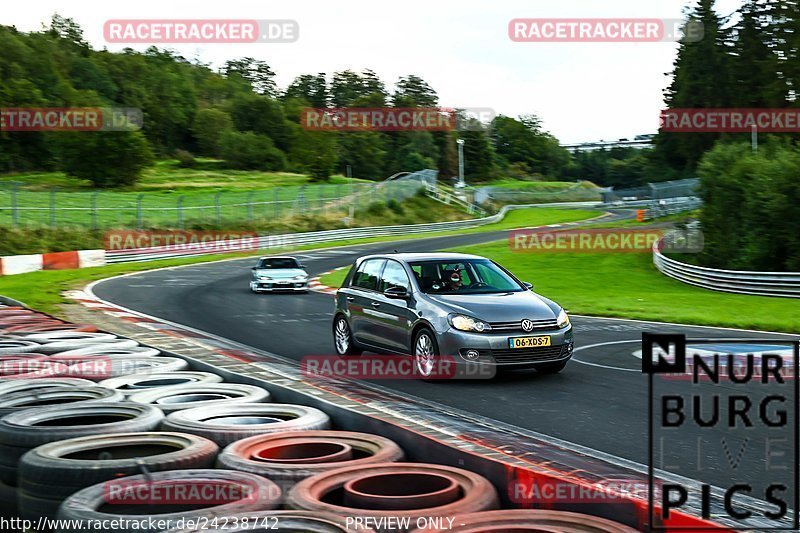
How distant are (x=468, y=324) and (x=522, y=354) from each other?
2.49ft

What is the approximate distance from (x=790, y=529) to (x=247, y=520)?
2.54m

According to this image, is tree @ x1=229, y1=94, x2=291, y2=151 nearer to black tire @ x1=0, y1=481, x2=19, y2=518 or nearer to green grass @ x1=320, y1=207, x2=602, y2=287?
green grass @ x1=320, y1=207, x2=602, y2=287

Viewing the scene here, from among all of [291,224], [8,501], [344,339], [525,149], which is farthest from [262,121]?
[8,501]

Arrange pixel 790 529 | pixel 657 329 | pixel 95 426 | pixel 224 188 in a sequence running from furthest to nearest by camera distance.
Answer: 1. pixel 224 188
2. pixel 657 329
3. pixel 95 426
4. pixel 790 529

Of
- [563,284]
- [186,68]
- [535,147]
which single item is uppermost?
[186,68]

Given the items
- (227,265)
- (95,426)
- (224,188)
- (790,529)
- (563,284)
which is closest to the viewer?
(790,529)

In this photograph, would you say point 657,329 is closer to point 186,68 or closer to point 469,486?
point 469,486

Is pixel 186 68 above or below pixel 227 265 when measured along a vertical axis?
above

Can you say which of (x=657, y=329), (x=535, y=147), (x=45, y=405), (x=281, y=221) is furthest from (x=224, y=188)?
(x=535, y=147)

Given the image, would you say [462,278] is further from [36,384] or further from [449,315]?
[36,384]

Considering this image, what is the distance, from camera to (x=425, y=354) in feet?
37.4

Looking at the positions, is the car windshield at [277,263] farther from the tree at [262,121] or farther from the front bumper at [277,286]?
the tree at [262,121]

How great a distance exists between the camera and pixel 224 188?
8894 cm

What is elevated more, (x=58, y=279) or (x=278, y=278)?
(x=278, y=278)
